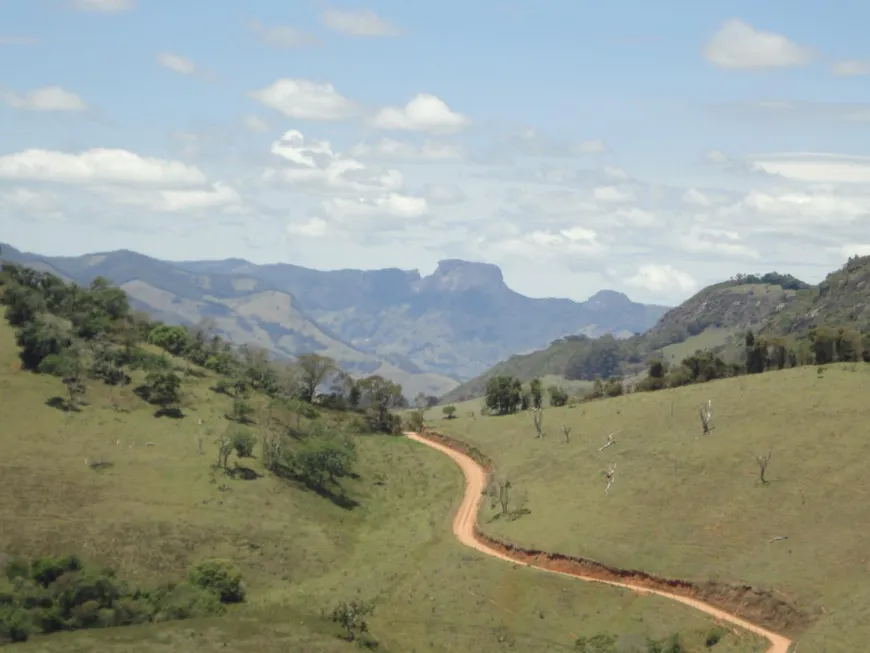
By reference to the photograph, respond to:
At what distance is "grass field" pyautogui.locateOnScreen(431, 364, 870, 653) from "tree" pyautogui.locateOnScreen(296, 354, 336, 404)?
3767 centimetres

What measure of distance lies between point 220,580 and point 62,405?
44.3 meters

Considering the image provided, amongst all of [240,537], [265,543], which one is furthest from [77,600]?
[265,543]

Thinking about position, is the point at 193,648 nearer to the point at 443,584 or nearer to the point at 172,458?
the point at 443,584

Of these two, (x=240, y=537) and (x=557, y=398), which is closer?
(x=240, y=537)

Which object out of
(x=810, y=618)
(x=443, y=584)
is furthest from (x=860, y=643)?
(x=443, y=584)

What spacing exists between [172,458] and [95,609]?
4118 cm

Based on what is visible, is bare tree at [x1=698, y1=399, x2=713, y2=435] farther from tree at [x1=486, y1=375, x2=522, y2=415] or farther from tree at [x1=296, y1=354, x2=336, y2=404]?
tree at [x1=296, y1=354, x2=336, y2=404]

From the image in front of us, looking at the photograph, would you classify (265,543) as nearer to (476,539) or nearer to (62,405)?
(476,539)

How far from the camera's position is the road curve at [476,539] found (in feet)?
222

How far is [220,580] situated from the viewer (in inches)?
3014

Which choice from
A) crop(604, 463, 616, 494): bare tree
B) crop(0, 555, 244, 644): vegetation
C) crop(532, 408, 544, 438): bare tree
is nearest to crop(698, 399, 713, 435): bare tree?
crop(604, 463, 616, 494): bare tree

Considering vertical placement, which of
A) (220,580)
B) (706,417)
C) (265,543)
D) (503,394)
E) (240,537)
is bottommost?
(220,580)

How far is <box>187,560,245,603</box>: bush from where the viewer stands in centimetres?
7594

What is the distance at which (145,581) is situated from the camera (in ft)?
253
